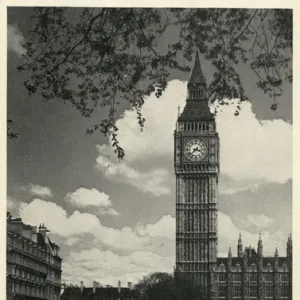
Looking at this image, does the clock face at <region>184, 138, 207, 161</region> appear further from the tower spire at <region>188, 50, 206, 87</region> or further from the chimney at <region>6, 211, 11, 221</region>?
the chimney at <region>6, 211, 11, 221</region>

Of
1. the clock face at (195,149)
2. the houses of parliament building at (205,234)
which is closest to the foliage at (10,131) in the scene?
the houses of parliament building at (205,234)

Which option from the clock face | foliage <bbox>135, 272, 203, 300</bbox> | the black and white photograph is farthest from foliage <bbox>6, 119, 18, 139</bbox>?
the clock face

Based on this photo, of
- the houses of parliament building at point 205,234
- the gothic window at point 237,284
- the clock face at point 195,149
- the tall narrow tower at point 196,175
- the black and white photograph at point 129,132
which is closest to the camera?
the black and white photograph at point 129,132

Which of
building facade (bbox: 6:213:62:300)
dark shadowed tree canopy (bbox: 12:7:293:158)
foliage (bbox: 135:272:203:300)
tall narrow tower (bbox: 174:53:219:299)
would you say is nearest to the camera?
dark shadowed tree canopy (bbox: 12:7:293:158)

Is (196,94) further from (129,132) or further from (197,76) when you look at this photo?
(129,132)

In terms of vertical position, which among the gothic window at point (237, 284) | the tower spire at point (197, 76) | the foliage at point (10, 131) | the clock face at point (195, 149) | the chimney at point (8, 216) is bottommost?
the gothic window at point (237, 284)

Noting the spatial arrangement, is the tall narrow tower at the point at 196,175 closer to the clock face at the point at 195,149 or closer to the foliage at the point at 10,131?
the clock face at the point at 195,149

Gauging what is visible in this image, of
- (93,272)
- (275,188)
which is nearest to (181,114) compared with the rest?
(275,188)
